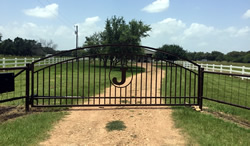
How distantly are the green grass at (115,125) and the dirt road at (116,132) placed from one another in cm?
9

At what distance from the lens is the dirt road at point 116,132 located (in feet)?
12.0

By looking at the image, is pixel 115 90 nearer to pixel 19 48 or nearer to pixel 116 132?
pixel 116 132

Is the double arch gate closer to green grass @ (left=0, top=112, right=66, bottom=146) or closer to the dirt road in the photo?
the dirt road

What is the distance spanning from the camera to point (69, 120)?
15.6 feet

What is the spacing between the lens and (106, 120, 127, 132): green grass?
4.28 metres

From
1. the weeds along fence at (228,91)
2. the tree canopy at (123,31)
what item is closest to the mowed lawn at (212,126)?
the weeds along fence at (228,91)

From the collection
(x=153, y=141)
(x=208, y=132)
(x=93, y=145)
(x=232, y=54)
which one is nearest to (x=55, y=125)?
(x=93, y=145)

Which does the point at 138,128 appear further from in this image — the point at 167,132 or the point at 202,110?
the point at 202,110

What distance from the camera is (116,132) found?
4059 millimetres

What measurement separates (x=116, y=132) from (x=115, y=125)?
0.40 metres

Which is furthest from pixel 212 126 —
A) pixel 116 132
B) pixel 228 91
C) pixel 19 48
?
pixel 19 48

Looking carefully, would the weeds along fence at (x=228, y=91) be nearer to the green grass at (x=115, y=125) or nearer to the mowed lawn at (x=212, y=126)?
the mowed lawn at (x=212, y=126)

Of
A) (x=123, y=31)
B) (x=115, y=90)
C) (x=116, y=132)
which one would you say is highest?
(x=123, y=31)

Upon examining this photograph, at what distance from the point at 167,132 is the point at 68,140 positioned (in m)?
1.97
